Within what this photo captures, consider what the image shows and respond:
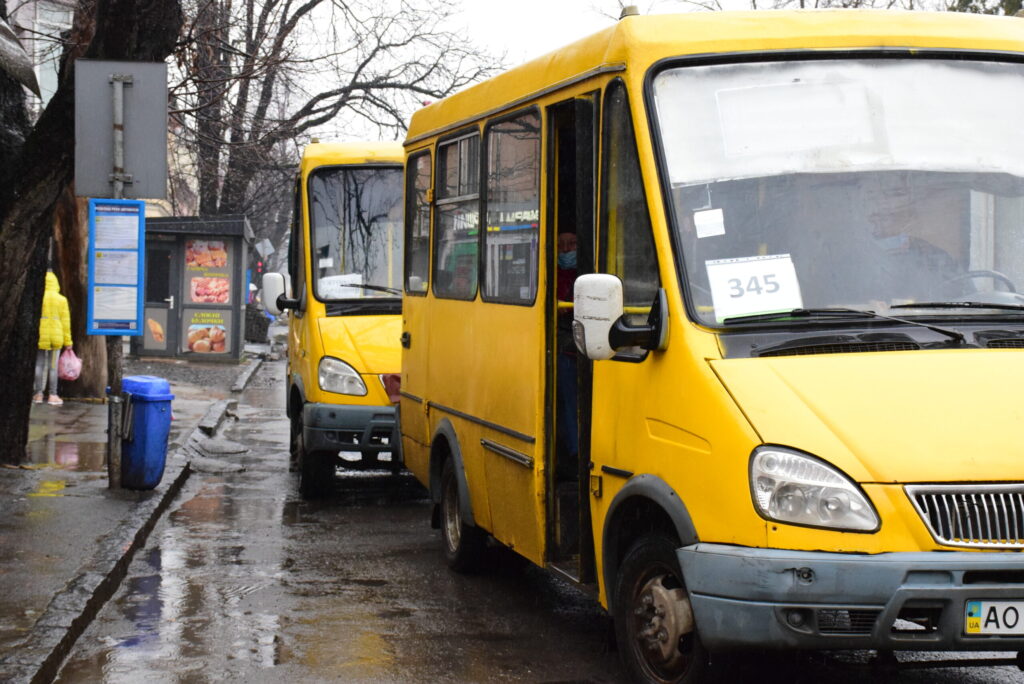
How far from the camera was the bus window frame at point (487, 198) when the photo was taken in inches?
263

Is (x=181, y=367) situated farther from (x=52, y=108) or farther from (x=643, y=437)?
(x=643, y=437)

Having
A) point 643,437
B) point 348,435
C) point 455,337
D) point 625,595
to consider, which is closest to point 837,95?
point 643,437

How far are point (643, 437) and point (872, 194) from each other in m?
1.22

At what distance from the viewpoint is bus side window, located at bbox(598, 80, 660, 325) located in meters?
5.50

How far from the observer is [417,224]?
948 cm

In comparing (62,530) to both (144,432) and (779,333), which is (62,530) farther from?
(779,333)

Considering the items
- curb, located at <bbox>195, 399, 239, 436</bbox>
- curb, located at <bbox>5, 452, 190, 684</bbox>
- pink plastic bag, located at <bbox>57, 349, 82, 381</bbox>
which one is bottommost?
curb, located at <bbox>5, 452, 190, 684</bbox>

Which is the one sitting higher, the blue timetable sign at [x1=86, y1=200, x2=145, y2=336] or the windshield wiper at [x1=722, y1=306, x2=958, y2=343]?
the blue timetable sign at [x1=86, y1=200, x2=145, y2=336]

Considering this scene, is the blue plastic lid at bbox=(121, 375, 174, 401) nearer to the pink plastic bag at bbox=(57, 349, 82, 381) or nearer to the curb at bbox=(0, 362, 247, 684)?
the curb at bbox=(0, 362, 247, 684)

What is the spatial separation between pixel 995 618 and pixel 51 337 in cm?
1526

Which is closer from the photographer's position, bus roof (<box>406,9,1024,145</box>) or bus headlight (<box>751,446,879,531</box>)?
bus headlight (<box>751,446,879,531</box>)

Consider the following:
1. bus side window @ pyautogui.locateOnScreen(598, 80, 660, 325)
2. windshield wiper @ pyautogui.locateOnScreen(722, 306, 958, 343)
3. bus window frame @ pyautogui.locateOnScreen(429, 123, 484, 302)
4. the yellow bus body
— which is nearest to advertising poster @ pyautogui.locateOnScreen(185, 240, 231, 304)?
the yellow bus body

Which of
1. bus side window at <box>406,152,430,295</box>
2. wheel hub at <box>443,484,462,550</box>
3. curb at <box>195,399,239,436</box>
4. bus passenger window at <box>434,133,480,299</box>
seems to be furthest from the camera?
curb at <box>195,399,239,436</box>

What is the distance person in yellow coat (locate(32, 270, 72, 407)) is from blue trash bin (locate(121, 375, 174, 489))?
7.41 meters
